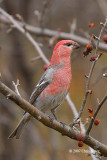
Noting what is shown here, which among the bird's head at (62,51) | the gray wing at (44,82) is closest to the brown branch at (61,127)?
the gray wing at (44,82)

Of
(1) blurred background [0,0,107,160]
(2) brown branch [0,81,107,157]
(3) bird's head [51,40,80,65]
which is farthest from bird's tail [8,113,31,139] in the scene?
(1) blurred background [0,0,107,160]

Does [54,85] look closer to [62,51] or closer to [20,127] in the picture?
[62,51]

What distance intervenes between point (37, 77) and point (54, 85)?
4.33 meters

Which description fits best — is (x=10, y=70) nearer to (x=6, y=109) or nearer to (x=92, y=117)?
(x=6, y=109)

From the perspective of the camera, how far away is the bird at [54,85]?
487cm

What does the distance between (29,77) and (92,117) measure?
5.03 metres

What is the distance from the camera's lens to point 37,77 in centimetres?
920

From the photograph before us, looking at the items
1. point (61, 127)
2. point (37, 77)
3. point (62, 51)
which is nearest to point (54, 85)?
point (62, 51)

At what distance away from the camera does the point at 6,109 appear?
795 cm

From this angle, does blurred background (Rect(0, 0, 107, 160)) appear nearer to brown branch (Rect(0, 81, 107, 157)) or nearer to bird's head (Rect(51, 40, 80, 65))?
bird's head (Rect(51, 40, 80, 65))

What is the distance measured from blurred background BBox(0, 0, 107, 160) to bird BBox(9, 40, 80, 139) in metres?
1.62

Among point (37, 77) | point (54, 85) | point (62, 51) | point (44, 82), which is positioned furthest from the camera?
point (37, 77)

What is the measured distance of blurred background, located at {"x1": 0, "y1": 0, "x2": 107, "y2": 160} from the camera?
23.2 ft

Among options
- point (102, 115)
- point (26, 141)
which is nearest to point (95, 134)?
point (102, 115)
